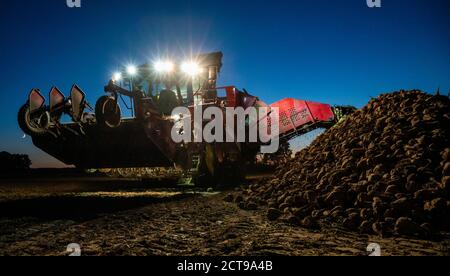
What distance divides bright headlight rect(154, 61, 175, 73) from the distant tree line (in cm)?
1837

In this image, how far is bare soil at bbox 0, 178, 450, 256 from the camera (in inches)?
122

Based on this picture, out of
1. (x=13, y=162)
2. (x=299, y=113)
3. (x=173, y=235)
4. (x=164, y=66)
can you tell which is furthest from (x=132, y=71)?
(x=13, y=162)

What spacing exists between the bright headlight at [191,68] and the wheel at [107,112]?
2987mm

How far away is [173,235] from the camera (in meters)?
3.75

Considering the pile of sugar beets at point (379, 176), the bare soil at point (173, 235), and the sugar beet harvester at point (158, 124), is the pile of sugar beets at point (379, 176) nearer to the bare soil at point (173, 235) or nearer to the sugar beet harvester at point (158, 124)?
the bare soil at point (173, 235)

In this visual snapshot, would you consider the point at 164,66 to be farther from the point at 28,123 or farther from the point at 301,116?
the point at 301,116

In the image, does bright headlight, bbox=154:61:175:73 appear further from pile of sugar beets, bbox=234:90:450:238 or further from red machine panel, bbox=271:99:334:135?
pile of sugar beets, bbox=234:90:450:238

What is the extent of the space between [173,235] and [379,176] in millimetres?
2893

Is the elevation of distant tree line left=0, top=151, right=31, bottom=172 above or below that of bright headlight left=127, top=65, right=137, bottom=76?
below

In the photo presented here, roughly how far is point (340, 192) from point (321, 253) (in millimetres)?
1680

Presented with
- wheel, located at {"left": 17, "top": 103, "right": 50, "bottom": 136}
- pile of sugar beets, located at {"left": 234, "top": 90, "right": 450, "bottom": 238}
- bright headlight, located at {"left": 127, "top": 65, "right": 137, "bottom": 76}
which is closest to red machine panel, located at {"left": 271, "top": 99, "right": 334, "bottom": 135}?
pile of sugar beets, located at {"left": 234, "top": 90, "right": 450, "bottom": 238}
